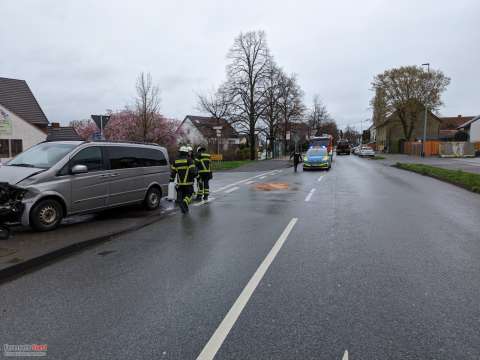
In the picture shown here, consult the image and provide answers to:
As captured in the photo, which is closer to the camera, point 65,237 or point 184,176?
point 65,237

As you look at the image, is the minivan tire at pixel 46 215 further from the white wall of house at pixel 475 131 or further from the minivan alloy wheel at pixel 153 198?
the white wall of house at pixel 475 131

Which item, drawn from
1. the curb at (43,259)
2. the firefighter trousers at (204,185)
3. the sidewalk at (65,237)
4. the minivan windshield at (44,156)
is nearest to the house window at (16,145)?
the firefighter trousers at (204,185)

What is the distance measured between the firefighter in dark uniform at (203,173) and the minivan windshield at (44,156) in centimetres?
440

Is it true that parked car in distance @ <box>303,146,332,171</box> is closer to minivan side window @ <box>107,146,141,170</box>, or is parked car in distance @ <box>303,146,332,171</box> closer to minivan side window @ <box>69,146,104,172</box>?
minivan side window @ <box>107,146,141,170</box>

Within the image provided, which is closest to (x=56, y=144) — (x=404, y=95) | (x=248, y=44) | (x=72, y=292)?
→ (x=72, y=292)

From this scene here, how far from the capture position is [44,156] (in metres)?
6.94

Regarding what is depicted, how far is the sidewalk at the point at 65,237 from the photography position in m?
4.73

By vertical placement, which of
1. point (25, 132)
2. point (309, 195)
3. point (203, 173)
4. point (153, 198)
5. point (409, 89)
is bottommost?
point (309, 195)

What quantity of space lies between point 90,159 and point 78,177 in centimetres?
56

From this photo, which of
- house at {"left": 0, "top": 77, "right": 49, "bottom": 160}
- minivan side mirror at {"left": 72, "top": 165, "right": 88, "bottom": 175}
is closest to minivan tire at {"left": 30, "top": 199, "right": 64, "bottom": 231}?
minivan side mirror at {"left": 72, "top": 165, "right": 88, "bottom": 175}

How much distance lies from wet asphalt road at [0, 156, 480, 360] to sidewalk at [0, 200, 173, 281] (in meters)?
0.27

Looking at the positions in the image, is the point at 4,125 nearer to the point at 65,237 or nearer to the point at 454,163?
the point at 65,237

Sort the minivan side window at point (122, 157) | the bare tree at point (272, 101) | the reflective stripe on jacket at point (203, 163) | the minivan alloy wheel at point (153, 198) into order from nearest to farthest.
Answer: the minivan side window at point (122, 157) → the minivan alloy wheel at point (153, 198) → the reflective stripe on jacket at point (203, 163) → the bare tree at point (272, 101)

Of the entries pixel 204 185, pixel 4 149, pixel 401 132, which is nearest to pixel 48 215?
pixel 204 185
